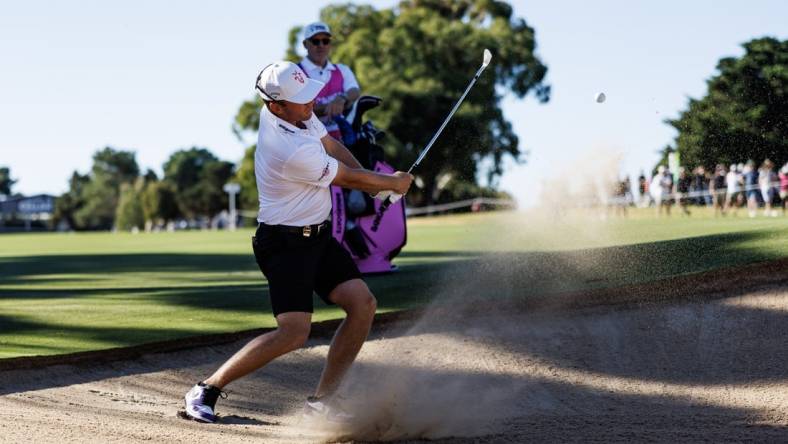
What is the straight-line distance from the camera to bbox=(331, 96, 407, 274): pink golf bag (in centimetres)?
1156

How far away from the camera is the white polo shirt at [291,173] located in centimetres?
579

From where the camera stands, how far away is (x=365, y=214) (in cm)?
1206

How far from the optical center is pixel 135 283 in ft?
48.3

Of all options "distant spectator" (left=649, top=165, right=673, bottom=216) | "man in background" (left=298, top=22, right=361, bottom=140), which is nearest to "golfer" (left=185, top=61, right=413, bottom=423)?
"man in background" (left=298, top=22, right=361, bottom=140)

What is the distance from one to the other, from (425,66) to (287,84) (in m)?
48.4

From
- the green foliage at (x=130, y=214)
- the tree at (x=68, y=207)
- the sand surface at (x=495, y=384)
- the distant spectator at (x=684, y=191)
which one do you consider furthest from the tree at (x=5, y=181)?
the sand surface at (x=495, y=384)

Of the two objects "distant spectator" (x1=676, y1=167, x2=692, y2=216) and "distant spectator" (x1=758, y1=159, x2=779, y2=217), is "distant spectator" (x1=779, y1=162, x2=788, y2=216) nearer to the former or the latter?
"distant spectator" (x1=758, y1=159, x2=779, y2=217)

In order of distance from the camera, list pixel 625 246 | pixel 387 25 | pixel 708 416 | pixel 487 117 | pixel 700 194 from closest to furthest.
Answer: pixel 708 416, pixel 625 246, pixel 700 194, pixel 487 117, pixel 387 25

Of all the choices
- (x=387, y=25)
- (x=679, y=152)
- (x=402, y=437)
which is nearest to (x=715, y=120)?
(x=679, y=152)

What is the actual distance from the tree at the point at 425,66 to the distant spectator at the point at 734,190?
855 inches

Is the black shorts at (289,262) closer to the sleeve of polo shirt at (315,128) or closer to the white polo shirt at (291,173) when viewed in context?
the white polo shirt at (291,173)

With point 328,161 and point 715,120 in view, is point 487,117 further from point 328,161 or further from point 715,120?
point 328,161

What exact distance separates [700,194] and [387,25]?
3259cm

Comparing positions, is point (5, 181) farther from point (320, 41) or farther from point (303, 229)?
point (303, 229)
